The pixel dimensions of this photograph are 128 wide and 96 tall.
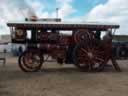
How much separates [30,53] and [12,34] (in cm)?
125

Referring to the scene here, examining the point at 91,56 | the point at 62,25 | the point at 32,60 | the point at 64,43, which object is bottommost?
the point at 32,60

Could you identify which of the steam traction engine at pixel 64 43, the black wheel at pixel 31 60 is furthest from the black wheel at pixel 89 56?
the black wheel at pixel 31 60

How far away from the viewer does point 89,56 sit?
17094 millimetres

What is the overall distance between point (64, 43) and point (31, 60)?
177 cm

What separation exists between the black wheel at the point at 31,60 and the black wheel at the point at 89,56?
67.0 inches

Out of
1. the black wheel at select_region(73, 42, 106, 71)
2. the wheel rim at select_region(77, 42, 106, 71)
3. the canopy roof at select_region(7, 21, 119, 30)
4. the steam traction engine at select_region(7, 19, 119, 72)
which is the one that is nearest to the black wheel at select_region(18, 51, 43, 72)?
the steam traction engine at select_region(7, 19, 119, 72)

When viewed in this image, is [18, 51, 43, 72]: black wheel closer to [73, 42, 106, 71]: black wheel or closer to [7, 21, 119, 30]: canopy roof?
[7, 21, 119, 30]: canopy roof

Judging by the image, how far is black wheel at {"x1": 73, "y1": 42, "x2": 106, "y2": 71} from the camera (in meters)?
17.0

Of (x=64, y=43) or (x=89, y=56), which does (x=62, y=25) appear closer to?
(x=64, y=43)

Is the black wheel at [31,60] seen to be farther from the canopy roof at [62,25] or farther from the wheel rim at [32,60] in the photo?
the canopy roof at [62,25]

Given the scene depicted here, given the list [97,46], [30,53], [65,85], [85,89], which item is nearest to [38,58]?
[30,53]

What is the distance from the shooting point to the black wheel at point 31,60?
17062mm

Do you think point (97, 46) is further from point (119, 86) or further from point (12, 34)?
point (119, 86)

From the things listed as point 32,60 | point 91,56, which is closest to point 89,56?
point 91,56
